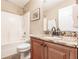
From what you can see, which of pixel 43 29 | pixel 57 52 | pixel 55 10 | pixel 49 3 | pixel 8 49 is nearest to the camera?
pixel 57 52

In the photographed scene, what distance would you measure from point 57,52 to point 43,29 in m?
1.24

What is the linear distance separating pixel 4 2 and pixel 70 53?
300 cm

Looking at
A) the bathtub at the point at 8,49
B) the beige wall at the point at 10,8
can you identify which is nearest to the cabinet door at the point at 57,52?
the bathtub at the point at 8,49

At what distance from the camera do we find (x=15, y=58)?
3037 mm

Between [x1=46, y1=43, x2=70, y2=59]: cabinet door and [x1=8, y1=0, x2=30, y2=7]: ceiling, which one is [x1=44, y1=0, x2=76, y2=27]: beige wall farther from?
[x1=8, y1=0, x2=30, y2=7]: ceiling

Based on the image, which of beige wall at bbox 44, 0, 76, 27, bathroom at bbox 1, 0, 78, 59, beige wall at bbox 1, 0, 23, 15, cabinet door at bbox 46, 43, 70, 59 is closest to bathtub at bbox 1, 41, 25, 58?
bathroom at bbox 1, 0, 78, 59

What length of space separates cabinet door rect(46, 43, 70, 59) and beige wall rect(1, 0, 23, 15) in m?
2.56

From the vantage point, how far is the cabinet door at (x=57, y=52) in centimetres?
89

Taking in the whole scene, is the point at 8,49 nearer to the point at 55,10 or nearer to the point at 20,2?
the point at 20,2

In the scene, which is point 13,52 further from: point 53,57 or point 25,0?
point 53,57

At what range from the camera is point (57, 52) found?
100 cm

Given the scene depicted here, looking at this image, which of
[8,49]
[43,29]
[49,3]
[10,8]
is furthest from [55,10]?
[8,49]

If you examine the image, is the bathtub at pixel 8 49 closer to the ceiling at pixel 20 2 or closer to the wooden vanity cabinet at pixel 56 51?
the ceiling at pixel 20 2

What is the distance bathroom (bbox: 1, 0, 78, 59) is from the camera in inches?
38.5
